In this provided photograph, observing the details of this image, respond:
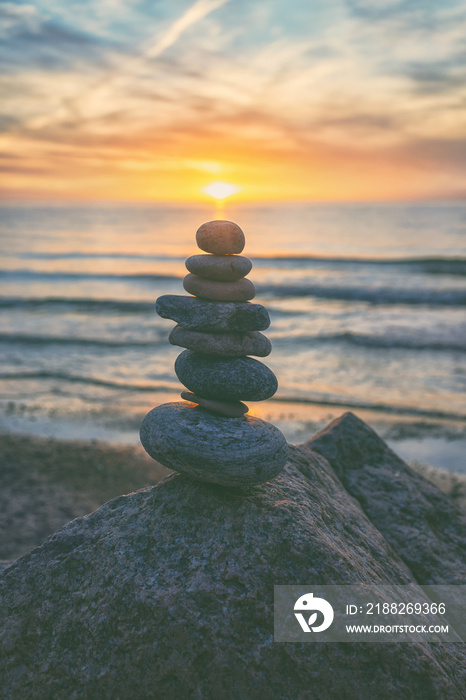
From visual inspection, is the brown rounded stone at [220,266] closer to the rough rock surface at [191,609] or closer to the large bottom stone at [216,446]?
the large bottom stone at [216,446]

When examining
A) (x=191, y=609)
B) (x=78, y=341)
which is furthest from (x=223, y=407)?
(x=78, y=341)

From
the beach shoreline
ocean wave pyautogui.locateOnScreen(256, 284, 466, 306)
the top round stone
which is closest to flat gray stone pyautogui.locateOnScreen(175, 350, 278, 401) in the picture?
the top round stone

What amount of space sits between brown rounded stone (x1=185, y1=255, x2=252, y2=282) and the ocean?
21.1ft

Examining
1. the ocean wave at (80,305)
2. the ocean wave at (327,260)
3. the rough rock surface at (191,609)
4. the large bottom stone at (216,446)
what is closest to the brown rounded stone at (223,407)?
the large bottom stone at (216,446)

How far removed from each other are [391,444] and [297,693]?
756 cm

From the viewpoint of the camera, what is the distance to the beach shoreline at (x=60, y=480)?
7.72 m

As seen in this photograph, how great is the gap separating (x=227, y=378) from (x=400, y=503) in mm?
2409

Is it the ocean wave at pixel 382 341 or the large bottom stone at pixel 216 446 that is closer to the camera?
the large bottom stone at pixel 216 446

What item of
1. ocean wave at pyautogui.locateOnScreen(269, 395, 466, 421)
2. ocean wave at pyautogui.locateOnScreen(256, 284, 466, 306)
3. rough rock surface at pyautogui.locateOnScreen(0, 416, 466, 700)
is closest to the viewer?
rough rock surface at pyautogui.locateOnScreen(0, 416, 466, 700)

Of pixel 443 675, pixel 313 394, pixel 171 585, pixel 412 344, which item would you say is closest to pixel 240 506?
pixel 171 585

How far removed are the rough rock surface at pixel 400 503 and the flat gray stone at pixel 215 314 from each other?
210cm

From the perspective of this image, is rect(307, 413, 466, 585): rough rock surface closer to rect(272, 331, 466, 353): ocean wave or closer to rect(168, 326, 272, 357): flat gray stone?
rect(168, 326, 272, 357): flat gray stone

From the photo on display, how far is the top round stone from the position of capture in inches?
172

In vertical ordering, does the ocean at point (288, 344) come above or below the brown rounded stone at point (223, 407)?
below
